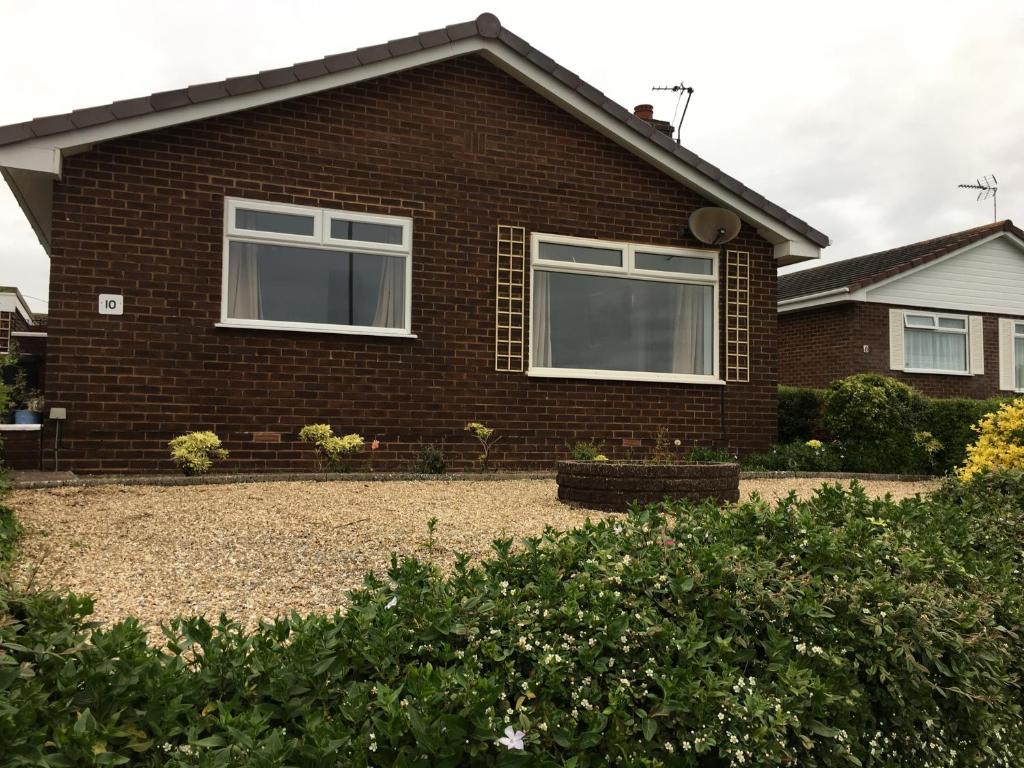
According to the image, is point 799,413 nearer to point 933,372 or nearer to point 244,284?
point 933,372

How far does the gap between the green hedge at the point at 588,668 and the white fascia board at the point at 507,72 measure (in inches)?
259

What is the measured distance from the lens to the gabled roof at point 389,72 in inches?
291

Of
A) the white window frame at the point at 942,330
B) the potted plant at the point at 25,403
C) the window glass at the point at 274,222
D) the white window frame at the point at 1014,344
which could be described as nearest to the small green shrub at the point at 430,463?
the window glass at the point at 274,222

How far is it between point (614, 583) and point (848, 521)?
1335mm

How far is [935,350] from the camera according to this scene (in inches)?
702

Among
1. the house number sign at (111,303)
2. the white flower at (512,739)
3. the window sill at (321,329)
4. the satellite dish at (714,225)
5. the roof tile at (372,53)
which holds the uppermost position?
the roof tile at (372,53)

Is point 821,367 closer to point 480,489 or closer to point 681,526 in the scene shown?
point 480,489

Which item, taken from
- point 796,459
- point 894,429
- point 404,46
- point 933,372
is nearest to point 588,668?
point 404,46

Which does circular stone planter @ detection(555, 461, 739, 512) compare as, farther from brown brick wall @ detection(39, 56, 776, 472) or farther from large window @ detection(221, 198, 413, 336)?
large window @ detection(221, 198, 413, 336)

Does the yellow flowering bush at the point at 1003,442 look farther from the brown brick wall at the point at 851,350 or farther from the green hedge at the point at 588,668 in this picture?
the brown brick wall at the point at 851,350

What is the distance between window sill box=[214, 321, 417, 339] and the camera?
26.7ft

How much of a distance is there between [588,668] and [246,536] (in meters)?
2.97

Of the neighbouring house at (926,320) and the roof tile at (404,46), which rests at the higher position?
the roof tile at (404,46)

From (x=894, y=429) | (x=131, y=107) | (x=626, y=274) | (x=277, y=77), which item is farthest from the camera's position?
(x=894, y=429)
